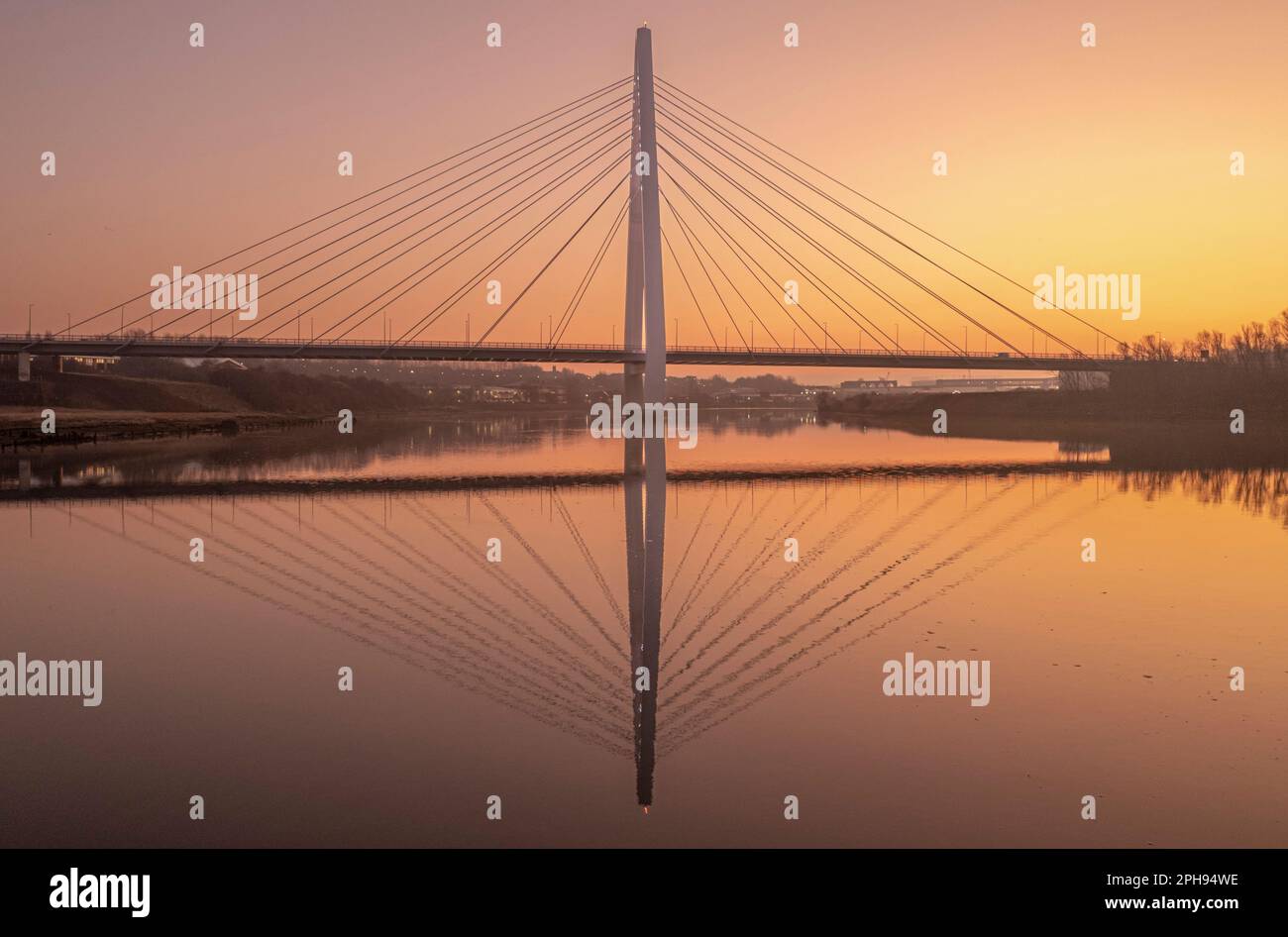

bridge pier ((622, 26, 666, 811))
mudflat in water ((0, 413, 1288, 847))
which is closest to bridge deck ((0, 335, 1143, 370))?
bridge pier ((622, 26, 666, 811))

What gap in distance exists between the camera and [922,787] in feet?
25.2

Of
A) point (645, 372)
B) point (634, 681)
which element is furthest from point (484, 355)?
point (634, 681)

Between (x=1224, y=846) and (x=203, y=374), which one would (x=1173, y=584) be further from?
Answer: (x=203, y=374)

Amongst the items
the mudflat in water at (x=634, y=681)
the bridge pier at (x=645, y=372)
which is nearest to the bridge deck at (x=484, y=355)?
the bridge pier at (x=645, y=372)

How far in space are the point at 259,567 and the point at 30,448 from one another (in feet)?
131
